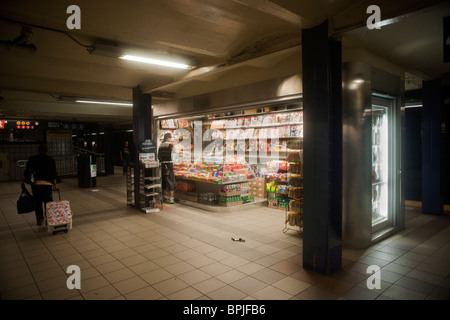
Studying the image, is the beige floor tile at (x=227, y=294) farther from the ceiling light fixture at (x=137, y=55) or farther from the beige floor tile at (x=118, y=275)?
the ceiling light fixture at (x=137, y=55)

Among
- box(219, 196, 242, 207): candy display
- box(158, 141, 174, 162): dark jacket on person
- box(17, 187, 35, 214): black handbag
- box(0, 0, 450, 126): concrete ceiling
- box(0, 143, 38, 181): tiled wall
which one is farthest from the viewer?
box(0, 143, 38, 181): tiled wall

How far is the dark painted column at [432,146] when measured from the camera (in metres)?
7.12

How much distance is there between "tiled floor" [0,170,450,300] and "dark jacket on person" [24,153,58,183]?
118 centimetres

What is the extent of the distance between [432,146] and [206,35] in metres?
6.44

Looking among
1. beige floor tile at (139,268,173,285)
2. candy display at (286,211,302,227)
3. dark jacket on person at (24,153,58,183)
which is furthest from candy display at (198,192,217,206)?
beige floor tile at (139,268,173,285)

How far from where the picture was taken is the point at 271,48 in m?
4.69

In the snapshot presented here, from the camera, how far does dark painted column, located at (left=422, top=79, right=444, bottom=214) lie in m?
7.12

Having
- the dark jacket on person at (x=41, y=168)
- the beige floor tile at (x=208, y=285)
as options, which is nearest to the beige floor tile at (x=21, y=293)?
the beige floor tile at (x=208, y=285)

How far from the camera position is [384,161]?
593 centimetres

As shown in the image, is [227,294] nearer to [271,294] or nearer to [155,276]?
[271,294]

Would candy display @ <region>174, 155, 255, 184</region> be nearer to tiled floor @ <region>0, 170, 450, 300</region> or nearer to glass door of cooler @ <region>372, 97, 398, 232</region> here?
tiled floor @ <region>0, 170, 450, 300</region>

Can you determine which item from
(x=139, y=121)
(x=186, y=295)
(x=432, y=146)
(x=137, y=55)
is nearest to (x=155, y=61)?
(x=137, y=55)

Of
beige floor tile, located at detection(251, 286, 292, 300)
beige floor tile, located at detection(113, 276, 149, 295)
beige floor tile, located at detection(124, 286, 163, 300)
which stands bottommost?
beige floor tile, located at detection(251, 286, 292, 300)
